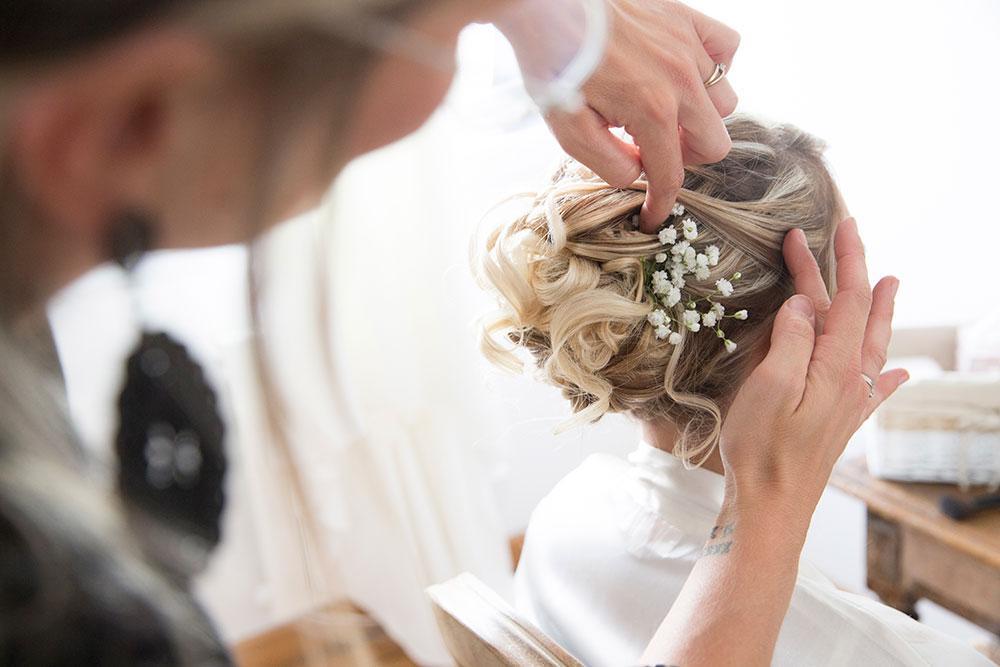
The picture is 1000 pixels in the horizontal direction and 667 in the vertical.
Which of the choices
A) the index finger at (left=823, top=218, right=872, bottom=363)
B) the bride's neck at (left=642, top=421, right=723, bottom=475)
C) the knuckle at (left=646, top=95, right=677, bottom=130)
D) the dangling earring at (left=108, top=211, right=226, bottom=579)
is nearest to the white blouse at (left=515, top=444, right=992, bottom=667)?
the bride's neck at (left=642, top=421, right=723, bottom=475)

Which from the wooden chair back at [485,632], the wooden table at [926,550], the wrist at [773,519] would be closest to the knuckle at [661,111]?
the wrist at [773,519]

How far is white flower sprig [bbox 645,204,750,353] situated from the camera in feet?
3.26

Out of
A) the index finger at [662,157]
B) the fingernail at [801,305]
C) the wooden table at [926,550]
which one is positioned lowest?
the wooden table at [926,550]

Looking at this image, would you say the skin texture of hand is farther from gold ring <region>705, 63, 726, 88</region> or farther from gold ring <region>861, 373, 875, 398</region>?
gold ring <region>705, 63, 726, 88</region>

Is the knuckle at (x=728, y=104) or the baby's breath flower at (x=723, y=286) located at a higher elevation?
the knuckle at (x=728, y=104)

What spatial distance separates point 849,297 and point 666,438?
0.29 m

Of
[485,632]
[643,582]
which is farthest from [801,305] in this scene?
[485,632]

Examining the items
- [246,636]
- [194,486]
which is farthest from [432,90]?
[246,636]

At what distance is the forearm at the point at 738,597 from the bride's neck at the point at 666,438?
266 millimetres

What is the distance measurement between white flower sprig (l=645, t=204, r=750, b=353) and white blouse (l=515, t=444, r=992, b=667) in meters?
0.20

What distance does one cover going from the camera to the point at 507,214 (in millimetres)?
1107

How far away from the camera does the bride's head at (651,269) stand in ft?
3.33

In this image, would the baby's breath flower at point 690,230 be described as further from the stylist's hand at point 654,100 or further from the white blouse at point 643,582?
the white blouse at point 643,582

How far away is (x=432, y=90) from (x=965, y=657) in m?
0.91
